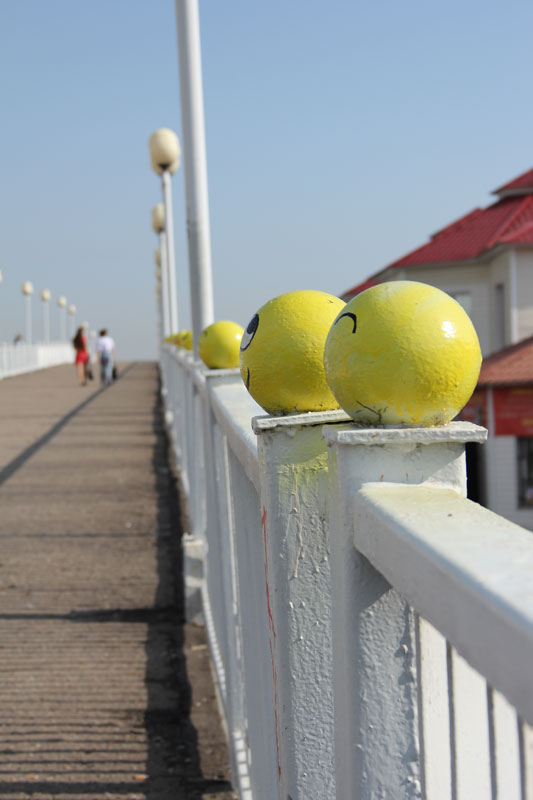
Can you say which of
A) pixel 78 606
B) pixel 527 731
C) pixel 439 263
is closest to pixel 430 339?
pixel 527 731

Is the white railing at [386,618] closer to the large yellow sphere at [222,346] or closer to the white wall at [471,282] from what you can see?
the large yellow sphere at [222,346]

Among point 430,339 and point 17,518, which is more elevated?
point 430,339

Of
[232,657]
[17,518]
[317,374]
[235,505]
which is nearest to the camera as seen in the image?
[317,374]

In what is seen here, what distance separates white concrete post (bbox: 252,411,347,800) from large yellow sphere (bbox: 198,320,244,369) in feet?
7.42

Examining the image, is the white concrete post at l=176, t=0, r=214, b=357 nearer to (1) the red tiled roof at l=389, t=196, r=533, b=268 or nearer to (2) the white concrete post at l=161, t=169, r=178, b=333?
(2) the white concrete post at l=161, t=169, r=178, b=333

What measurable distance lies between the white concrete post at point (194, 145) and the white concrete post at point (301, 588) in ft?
16.0

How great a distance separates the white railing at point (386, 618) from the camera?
0.86 metres

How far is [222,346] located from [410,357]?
2.82m

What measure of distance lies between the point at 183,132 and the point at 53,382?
28769 mm

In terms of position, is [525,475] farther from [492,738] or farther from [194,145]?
[492,738]

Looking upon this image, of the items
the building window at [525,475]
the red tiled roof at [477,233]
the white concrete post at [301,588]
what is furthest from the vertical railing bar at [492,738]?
the red tiled roof at [477,233]

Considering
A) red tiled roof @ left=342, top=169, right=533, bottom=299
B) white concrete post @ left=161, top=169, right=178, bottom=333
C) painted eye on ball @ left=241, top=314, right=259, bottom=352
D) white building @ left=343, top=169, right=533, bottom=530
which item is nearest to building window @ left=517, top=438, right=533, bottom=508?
white building @ left=343, top=169, right=533, bottom=530

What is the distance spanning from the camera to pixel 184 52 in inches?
260

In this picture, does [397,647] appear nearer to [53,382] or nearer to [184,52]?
[184,52]
